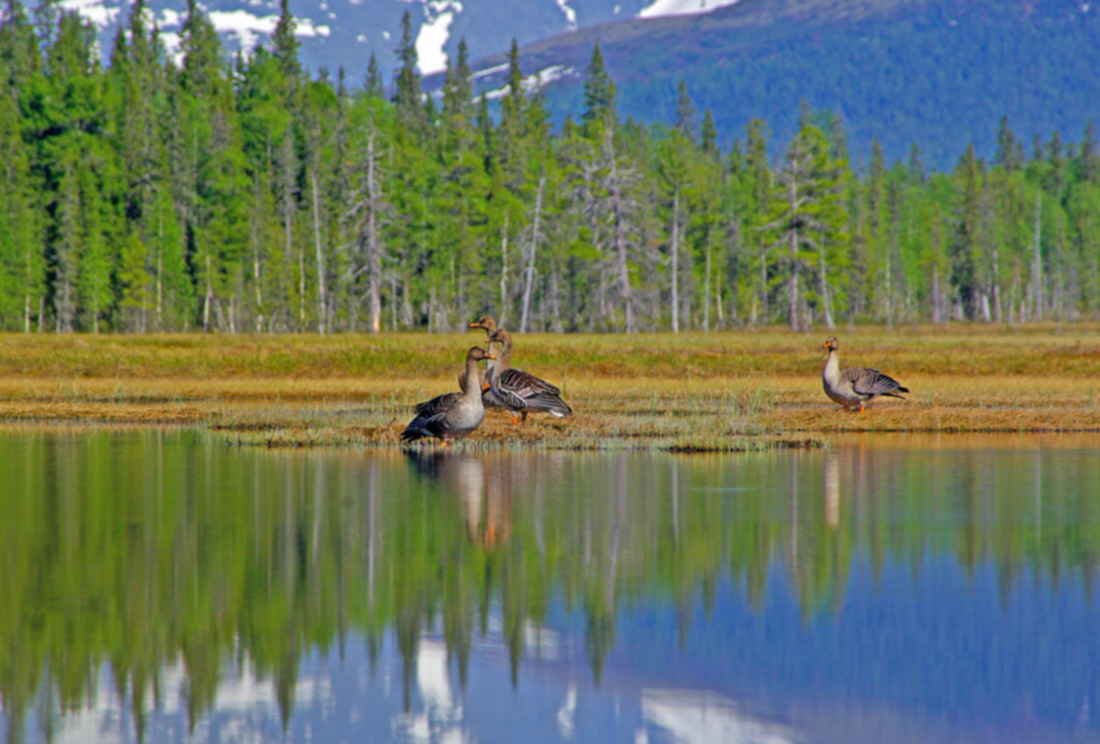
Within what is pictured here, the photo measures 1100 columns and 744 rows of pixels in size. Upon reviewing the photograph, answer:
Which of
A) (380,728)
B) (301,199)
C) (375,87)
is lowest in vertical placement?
(380,728)

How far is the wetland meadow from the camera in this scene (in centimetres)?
1008

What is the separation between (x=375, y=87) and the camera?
152m

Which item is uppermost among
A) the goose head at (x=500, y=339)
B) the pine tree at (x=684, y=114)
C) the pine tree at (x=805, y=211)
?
the pine tree at (x=684, y=114)

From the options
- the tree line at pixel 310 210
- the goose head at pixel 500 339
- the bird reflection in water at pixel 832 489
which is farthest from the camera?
the tree line at pixel 310 210

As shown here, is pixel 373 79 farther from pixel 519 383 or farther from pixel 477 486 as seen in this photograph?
pixel 477 486

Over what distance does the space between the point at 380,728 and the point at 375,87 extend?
146 m

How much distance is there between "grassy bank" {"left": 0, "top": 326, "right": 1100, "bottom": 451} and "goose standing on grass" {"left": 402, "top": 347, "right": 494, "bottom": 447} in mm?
1163

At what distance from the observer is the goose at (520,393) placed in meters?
27.5

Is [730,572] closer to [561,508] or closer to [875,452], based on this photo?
[561,508]

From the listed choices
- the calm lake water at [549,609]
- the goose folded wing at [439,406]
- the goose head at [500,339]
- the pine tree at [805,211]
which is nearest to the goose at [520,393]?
the goose head at [500,339]

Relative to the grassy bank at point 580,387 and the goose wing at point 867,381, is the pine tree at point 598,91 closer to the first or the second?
the grassy bank at point 580,387

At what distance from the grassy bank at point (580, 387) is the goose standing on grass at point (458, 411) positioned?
1.16 metres

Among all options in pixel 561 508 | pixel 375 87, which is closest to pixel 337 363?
pixel 561 508

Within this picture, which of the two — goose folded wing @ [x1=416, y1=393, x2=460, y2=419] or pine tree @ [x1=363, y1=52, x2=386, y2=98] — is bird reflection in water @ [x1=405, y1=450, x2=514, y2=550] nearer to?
goose folded wing @ [x1=416, y1=393, x2=460, y2=419]
